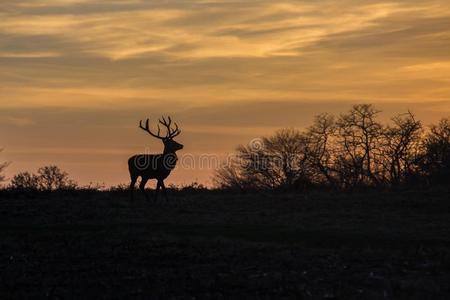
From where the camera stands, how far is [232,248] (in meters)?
19.9

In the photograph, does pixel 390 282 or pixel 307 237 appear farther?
pixel 307 237

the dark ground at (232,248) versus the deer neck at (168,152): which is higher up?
the deer neck at (168,152)

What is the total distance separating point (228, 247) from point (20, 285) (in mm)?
5816

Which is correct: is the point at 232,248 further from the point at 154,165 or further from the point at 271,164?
the point at 271,164

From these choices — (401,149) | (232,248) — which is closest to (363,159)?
(401,149)

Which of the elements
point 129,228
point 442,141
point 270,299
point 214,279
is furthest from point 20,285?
point 442,141

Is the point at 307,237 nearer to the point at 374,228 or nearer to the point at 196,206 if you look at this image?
the point at 374,228

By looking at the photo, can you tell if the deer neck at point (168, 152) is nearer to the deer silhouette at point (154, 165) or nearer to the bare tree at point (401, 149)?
the deer silhouette at point (154, 165)

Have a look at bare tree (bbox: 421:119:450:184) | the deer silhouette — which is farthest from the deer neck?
bare tree (bbox: 421:119:450:184)

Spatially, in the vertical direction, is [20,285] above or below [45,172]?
below

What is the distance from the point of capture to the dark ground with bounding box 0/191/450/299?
15.1 m

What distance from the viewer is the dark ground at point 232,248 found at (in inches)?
595

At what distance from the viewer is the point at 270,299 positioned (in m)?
14.1

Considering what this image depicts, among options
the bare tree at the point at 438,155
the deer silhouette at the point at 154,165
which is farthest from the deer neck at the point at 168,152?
the bare tree at the point at 438,155
